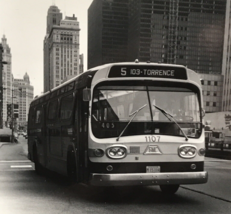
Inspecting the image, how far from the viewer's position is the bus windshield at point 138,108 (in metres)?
6.61

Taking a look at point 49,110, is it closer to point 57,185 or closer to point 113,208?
point 57,185

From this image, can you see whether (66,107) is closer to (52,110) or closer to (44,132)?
(52,110)

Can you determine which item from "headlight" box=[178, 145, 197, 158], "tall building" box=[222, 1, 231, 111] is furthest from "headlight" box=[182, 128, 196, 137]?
"tall building" box=[222, 1, 231, 111]

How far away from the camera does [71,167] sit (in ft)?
25.9

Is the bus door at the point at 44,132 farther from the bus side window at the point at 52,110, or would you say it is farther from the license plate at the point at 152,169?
the license plate at the point at 152,169

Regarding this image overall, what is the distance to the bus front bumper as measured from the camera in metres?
6.32

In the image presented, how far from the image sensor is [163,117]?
6.74 m

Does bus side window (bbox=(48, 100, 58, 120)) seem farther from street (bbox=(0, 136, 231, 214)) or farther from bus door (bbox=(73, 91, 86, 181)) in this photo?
bus door (bbox=(73, 91, 86, 181))

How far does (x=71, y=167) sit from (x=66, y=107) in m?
1.49

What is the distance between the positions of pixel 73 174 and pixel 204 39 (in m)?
52.9

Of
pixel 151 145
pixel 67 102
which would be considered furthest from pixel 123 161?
pixel 67 102

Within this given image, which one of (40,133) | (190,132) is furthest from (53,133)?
(190,132)

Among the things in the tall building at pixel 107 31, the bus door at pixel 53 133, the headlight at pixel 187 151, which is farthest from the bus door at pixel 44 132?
the tall building at pixel 107 31

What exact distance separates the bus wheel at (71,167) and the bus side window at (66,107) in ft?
2.98
